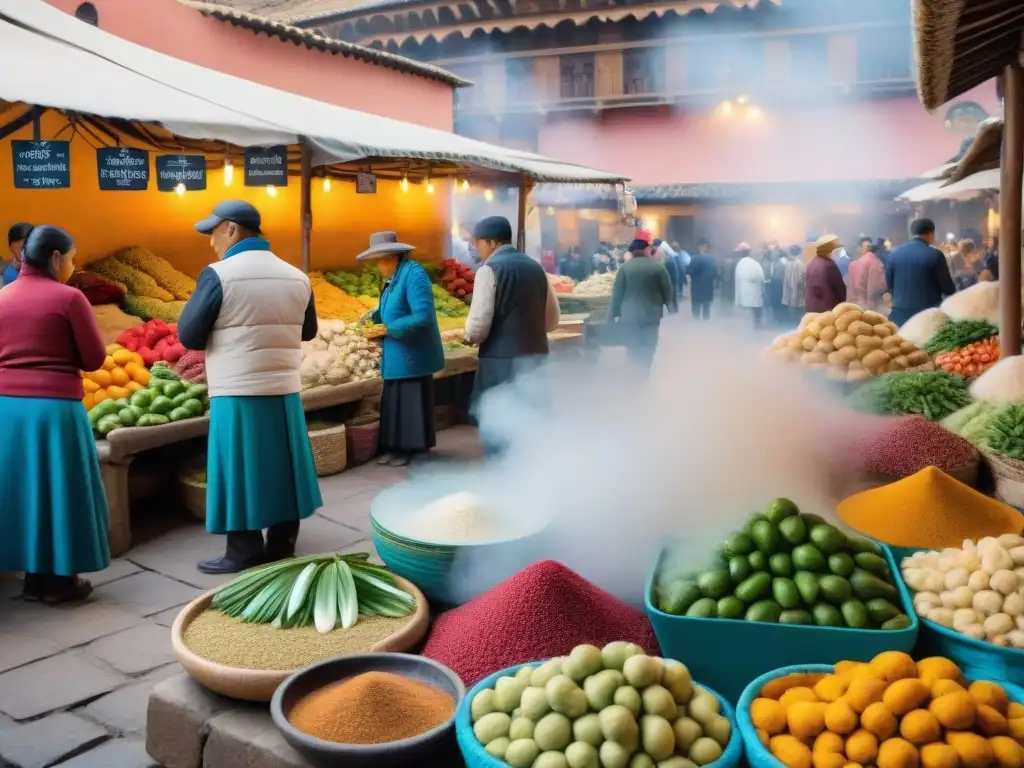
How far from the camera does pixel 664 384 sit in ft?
13.6

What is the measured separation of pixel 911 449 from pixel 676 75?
2199 centimetres

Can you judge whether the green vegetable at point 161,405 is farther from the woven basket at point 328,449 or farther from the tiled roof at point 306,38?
the tiled roof at point 306,38

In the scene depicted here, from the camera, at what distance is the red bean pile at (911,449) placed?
164 inches

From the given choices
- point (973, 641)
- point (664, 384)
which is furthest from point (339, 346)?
point (973, 641)

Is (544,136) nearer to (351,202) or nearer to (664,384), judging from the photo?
(351,202)

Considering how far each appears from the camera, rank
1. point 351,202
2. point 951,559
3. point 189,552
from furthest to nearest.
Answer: point 351,202
point 189,552
point 951,559

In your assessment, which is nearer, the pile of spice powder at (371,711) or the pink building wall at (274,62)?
the pile of spice powder at (371,711)

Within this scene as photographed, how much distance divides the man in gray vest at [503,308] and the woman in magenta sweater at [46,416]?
Result: 2614mm

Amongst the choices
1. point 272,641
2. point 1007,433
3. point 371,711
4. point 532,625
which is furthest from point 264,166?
point 371,711

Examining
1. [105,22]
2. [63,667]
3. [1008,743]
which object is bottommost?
[63,667]

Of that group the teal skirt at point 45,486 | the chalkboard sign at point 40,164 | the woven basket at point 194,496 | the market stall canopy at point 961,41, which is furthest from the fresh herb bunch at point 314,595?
the chalkboard sign at point 40,164

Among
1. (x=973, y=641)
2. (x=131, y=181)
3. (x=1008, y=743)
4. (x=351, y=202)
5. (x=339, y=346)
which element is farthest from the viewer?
(x=351, y=202)

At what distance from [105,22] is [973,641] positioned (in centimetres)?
988

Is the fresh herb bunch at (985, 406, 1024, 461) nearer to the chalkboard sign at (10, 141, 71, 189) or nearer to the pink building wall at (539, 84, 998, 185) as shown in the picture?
the chalkboard sign at (10, 141, 71, 189)
